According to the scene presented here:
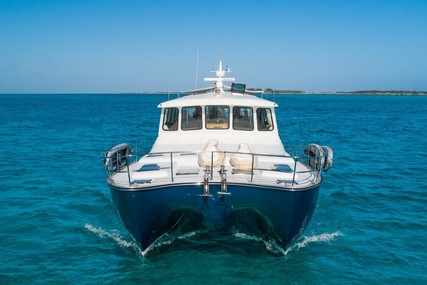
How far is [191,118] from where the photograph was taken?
1128 centimetres

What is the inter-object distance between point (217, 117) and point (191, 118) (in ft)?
2.46

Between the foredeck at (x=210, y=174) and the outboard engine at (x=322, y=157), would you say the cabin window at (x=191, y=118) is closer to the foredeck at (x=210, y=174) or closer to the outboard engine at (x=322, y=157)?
the foredeck at (x=210, y=174)

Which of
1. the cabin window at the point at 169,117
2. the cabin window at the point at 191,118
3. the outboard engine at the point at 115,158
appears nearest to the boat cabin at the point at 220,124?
the cabin window at the point at 191,118

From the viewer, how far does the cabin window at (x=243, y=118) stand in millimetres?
11156

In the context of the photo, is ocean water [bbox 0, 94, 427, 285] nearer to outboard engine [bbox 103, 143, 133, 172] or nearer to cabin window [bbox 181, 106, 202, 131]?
outboard engine [bbox 103, 143, 133, 172]

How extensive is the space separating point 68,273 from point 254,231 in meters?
4.19

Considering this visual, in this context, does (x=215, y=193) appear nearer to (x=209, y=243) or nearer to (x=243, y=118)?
(x=209, y=243)

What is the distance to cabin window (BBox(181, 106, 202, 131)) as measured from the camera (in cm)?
1117

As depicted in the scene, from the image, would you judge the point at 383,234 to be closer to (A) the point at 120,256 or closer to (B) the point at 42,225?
(A) the point at 120,256

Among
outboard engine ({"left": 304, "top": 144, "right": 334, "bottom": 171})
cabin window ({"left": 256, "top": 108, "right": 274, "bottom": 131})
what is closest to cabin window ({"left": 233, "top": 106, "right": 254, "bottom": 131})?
cabin window ({"left": 256, "top": 108, "right": 274, "bottom": 131})

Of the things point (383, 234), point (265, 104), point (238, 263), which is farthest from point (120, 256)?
point (383, 234)

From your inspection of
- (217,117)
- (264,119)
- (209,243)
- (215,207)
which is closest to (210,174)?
(215,207)

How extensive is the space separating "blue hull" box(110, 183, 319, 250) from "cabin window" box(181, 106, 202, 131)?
3295mm

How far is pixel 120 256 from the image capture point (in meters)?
9.00
